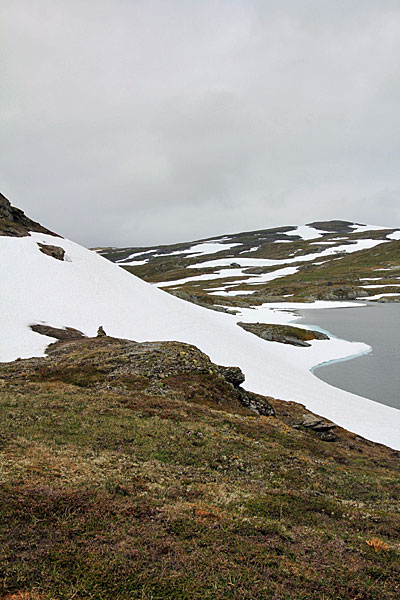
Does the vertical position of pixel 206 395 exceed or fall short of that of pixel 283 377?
it exceeds it

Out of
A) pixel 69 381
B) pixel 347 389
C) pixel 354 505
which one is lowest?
pixel 347 389

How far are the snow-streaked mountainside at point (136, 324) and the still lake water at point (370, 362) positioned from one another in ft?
8.62

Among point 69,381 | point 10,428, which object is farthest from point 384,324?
point 10,428

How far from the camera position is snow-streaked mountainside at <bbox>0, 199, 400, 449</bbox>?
36.5m

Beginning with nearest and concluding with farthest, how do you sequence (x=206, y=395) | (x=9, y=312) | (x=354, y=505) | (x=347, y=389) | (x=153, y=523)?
(x=153, y=523) → (x=354, y=505) → (x=206, y=395) → (x=347, y=389) → (x=9, y=312)

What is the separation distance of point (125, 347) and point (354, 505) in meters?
24.2

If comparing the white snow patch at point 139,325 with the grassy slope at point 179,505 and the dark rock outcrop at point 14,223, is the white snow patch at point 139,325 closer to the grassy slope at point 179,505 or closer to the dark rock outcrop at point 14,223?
the dark rock outcrop at point 14,223

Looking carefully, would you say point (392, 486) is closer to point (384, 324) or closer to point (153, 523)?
point (153, 523)

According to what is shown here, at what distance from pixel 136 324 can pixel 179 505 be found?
4549cm

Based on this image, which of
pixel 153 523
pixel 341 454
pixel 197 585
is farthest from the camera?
pixel 341 454

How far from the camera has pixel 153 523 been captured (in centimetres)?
929

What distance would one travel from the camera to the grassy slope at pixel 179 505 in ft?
23.7

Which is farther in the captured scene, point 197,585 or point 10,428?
point 10,428

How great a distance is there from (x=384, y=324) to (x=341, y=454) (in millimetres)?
73154
